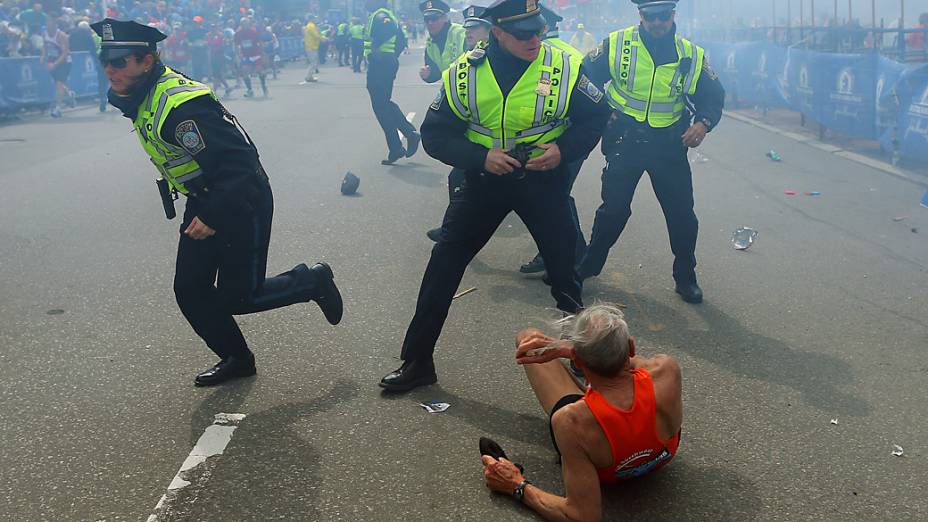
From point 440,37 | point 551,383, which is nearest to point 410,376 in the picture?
point 551,383

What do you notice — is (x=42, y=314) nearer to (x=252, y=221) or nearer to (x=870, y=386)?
(x=252, y=221)

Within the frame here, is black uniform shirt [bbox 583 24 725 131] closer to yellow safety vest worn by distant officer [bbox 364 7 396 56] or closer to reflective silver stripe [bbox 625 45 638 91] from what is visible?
reflective silver stripe [bbox 625 45 638 91]

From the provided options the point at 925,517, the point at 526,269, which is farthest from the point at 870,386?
the point at 526,269

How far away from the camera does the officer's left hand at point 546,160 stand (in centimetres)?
471

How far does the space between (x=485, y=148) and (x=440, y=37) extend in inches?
245

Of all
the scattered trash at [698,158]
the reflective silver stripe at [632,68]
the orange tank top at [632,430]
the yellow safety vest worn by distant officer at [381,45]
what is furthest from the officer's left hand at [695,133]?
the scattered trash at [698,158]

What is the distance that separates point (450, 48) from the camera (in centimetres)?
1062

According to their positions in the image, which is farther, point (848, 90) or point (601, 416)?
point (848, 90)

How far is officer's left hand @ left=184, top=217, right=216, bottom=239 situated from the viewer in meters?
4.59

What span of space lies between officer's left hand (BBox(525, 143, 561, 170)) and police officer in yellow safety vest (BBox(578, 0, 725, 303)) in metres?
1.88

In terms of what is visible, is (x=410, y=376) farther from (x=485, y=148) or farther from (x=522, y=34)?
(x=522, y=34)

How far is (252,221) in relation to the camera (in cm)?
480

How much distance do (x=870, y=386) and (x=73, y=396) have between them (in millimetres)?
3910

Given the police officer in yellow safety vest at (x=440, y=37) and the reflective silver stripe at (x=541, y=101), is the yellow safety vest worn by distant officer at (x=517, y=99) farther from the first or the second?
the police officer in yellow safety vest at (x=440, y=37)
